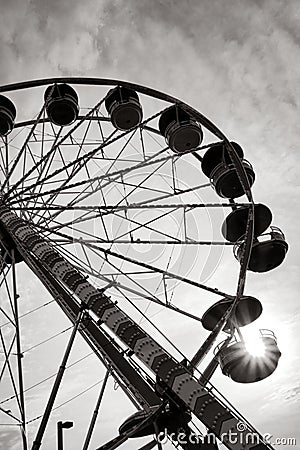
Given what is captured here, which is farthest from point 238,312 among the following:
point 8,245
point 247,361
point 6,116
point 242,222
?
point 6,116

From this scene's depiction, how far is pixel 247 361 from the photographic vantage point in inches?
402

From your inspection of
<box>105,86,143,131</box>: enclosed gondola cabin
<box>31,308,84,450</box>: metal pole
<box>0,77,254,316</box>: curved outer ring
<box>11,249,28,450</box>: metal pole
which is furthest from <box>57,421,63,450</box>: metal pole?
<box>105,86,143,131</box>: enclosed gondola cabin

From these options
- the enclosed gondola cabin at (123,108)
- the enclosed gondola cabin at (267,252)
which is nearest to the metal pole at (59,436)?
the enclosed gondola cabin at (267,252)

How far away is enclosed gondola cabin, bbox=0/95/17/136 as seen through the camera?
A: 12.6 meters

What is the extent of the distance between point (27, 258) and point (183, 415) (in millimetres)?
4876

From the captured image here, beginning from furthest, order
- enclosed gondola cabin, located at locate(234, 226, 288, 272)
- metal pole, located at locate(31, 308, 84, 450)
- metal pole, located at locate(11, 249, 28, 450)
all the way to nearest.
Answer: enclosed gondola cabin, located at locate(234, 226, 288, 272), metal pole, located at locate(11, 249, 28, 450), metal pole, located at locate(31, 308, 84, 450)

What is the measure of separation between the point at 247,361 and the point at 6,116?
8.58 m

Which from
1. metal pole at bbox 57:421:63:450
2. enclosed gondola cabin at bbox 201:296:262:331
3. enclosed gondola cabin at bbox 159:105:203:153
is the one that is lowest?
metal pole at bbox 57:421:63:450

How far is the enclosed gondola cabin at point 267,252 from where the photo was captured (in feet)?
40.3

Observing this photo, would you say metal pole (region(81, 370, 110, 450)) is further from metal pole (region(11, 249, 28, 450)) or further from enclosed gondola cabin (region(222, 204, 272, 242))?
enclosed gondola cabin (region(222, 204, 272, 242))

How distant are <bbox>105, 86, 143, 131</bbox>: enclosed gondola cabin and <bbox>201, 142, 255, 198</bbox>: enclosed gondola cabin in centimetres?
221

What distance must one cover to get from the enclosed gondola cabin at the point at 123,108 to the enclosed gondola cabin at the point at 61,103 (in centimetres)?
91

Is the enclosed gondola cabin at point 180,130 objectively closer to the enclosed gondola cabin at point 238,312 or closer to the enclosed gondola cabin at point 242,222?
the enclosed gondola cabin at point 242,222

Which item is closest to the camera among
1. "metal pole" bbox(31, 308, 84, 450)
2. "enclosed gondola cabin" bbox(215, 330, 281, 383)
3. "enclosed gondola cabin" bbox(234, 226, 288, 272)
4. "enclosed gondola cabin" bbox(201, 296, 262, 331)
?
"metal pole" bbox(31, 308, 84, 450)
